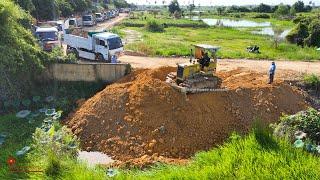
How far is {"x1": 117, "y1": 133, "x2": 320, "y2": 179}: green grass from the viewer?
1266 cm

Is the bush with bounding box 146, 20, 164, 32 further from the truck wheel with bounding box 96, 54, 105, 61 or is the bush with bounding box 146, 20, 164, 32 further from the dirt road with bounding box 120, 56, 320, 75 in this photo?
the truck wheel with bounding box 96, 54, 105, 61

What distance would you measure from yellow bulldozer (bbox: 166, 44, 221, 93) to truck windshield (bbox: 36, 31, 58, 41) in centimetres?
1073

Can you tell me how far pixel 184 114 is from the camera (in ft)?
60.7

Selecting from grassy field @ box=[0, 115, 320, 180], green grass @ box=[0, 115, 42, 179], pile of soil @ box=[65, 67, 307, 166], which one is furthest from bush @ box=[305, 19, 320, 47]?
green grass @ box=[0, 115, 42, 179]

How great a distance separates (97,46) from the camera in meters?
25.2

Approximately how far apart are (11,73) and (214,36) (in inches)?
1079

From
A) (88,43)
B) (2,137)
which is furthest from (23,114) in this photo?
(88,43)

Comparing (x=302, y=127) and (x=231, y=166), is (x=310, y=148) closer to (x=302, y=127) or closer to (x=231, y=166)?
(x=302, y=127)

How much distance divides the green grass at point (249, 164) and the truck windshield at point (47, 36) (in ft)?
51.0

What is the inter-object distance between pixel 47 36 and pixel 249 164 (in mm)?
18697

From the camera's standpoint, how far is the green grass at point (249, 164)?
12656 millimetres

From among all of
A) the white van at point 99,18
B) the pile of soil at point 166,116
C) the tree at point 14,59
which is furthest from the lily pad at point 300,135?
the white van at point 99,18

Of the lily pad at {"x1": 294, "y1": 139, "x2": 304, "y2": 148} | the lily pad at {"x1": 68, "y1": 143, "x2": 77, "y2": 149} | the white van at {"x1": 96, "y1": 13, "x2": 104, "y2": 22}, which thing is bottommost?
the lily pad at {"x1": 68, "y1": 143, "x2": 77, "y2": 149}

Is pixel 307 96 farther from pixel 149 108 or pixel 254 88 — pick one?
pixel 149 108
